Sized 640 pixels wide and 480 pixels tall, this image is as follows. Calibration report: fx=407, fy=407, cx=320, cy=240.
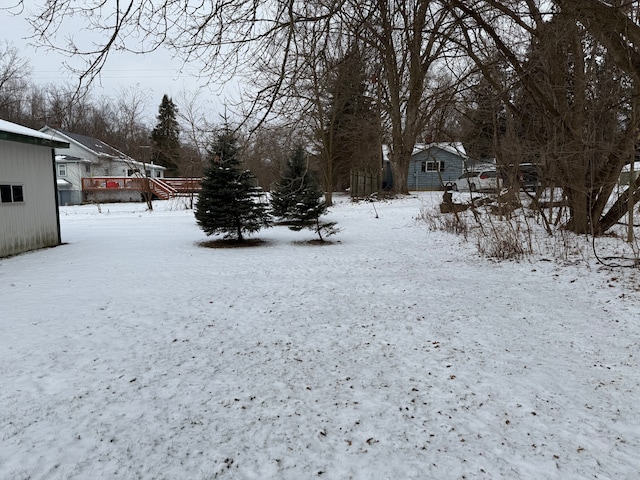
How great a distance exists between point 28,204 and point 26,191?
306 mm

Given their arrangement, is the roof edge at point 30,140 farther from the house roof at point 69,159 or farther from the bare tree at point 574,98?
the house roof at point 69,159

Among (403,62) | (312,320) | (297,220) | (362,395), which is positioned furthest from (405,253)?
(362,395)

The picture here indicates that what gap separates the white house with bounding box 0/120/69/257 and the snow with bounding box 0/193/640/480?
2756mm

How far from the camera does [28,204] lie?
9570 mm

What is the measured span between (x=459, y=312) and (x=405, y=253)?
4.30 metres

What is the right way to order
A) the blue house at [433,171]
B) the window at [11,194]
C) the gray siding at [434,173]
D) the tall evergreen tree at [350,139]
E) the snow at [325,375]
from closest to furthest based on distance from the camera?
the snow at [325,375]
the window at [11,194]
the tall evergreen tree at [350,139]
the blue house at [433,171]
the gray siding at [434,173]

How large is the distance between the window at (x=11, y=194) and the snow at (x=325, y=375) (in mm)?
2823

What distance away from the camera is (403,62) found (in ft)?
22.7

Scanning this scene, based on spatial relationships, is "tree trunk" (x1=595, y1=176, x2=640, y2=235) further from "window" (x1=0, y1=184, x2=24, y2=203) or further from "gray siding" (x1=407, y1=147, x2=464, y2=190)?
"gray siding" (x1=407, y1=147, x2=464, y2=190)

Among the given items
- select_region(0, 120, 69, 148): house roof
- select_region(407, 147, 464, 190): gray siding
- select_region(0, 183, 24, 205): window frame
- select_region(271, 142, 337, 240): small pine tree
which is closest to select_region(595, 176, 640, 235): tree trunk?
select_region(271, 142, 337, 240): small pine tree

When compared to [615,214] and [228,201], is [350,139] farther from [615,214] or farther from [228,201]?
[615,214]

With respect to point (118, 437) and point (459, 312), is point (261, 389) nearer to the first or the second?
point (118, 437)

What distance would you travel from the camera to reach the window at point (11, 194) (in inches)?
347

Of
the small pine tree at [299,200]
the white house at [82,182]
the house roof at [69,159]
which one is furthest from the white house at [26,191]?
the house roof at [69,159]
